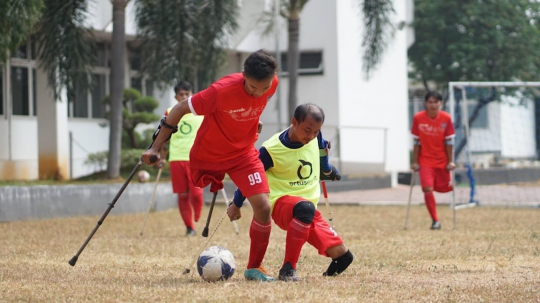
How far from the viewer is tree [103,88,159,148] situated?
776 inches

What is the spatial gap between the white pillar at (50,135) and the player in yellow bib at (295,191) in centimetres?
1307

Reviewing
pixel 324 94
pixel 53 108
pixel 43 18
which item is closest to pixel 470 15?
pixel 324 94

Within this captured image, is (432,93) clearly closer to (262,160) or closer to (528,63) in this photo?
(262,160)

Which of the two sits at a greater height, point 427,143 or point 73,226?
point 427,143

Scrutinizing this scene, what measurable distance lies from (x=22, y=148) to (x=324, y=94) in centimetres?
984

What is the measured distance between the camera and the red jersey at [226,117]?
21.6 feet

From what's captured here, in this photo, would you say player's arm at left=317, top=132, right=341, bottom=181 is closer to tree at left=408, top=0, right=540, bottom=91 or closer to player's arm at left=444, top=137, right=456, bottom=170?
player's arm at left=444, top=137, right=456, bottom=170

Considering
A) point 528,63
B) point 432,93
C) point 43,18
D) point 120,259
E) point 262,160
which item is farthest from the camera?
point 528,63

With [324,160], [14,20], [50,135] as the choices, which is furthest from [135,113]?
[324,160]

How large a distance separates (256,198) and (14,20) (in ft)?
26.0

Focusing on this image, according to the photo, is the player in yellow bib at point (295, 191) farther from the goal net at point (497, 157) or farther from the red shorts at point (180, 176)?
the goal net at point (497, 157)

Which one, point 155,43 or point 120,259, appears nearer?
point 120,259

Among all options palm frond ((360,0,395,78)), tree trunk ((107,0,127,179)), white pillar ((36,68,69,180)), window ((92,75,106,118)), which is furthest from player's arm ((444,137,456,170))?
window ((92,75,106,118))

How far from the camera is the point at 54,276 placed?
7.33 metres
